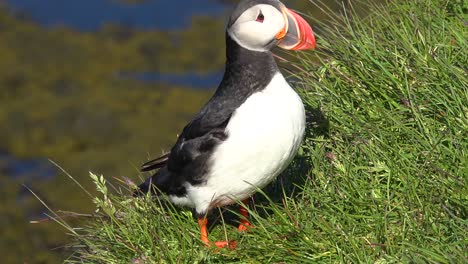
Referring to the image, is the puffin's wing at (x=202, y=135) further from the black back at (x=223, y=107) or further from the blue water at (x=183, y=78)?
the blue water at (x=183, y=78)

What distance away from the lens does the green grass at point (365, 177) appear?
4.14m

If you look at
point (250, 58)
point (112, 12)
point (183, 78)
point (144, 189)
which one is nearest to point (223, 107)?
point (250, 58)

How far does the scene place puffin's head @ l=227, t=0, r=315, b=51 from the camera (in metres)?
4.50

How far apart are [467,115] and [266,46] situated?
1052 millimetres

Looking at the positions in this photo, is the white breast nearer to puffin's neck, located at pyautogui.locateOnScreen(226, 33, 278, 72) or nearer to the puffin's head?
puffin's neck, located at pyautogui.locateOnScreen(226, 33, 278, 72)

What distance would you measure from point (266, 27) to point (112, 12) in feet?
38.9

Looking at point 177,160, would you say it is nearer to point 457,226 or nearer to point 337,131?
point 337,131

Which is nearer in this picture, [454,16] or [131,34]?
[454,16]

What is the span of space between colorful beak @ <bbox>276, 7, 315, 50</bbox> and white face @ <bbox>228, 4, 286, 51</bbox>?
4 cm

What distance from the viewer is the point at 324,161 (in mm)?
4965

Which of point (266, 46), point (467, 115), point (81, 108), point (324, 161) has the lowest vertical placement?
point (81, 108)

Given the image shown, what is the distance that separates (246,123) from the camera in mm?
4441

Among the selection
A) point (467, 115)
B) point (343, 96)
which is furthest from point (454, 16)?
point (467, 115)

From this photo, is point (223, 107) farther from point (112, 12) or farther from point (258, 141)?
point (112, 12)
